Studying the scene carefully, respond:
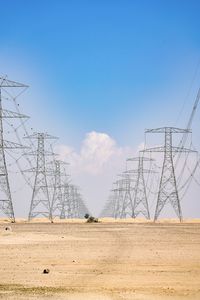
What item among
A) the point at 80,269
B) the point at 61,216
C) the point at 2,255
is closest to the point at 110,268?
the point at 80,269

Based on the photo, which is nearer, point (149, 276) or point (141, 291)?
point (141, 291)

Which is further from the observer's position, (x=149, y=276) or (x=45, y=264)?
(x=45, y=264)

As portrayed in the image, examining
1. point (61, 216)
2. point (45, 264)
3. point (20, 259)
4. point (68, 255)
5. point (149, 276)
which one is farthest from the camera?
point (61, 216)

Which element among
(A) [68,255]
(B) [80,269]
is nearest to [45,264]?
(B) [80,269]

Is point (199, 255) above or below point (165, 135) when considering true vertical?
below

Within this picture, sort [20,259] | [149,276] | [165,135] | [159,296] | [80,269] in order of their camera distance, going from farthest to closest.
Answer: [165,135]
[20,259]
[80,269]
[149,276]
[159,296]

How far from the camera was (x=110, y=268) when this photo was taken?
16.0 metres

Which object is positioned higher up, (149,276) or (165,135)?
(165,135)

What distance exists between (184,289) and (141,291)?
975 millimetres

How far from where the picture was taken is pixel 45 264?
17.2 m

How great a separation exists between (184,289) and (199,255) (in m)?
8.13

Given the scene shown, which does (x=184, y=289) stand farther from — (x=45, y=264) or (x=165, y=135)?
(x=165, y=135)

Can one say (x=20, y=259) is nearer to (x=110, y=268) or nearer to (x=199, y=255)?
(x=110, y=268)

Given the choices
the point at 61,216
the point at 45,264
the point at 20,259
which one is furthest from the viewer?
the point at 61,216
